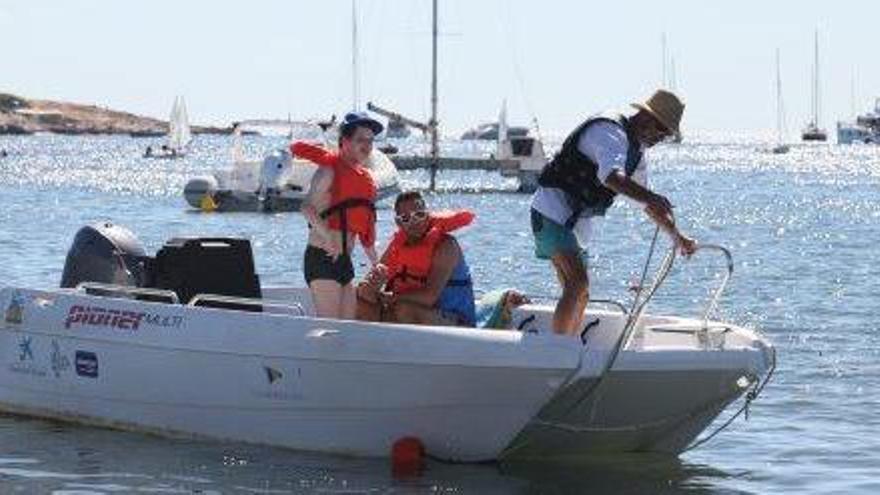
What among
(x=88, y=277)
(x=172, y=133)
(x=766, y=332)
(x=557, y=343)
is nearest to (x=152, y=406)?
(x=88, y=277)

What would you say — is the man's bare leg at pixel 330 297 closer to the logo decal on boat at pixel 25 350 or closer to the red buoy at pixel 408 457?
the red buoy at pixel 408 457

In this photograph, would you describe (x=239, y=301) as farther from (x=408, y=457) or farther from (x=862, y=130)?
(x=862, y=130)

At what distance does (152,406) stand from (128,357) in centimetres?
31

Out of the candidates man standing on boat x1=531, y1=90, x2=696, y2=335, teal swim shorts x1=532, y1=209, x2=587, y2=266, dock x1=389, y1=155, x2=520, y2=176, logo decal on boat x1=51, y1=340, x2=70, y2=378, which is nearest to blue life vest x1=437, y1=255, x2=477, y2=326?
man standing on boat x1=531, y1=90, x2=696, y2=335

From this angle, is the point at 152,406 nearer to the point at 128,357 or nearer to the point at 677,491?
the point at 128,357

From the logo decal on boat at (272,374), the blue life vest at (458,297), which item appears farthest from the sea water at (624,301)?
the blue life vest at (458,297)

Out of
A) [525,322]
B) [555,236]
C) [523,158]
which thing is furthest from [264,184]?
[555,236]

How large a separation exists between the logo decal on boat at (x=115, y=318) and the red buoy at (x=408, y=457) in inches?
55.9

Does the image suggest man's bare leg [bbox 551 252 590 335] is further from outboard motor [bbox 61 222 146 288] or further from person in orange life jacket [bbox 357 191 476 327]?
outboard motor [bbox 61 222 146 288]

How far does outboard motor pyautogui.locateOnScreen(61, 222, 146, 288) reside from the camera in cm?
1259

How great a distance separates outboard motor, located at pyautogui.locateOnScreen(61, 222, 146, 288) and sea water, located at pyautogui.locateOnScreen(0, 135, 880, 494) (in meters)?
0.92

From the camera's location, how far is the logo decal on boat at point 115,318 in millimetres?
11610

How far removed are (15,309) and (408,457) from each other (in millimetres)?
2778

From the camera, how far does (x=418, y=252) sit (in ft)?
37.6
